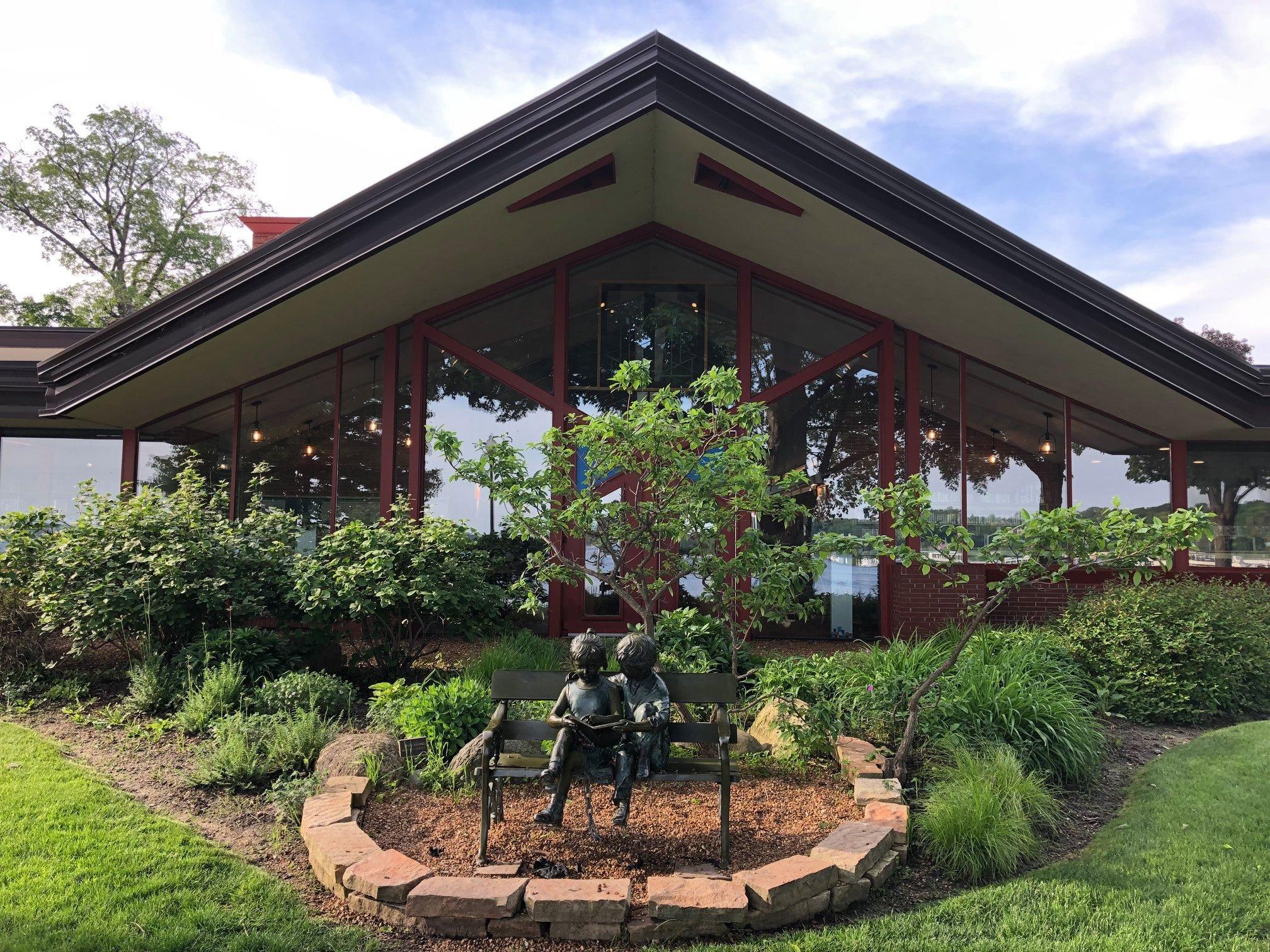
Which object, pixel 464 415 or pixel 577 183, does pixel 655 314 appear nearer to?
pixel 577 183

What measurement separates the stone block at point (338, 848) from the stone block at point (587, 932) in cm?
101

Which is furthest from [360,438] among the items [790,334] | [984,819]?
[984,819]

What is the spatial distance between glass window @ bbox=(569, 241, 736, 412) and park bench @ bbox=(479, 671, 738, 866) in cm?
578

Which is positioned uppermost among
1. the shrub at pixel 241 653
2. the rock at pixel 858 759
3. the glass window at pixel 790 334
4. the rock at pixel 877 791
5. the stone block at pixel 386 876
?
the glass window at pixel 790 334

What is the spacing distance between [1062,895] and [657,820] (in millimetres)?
2009

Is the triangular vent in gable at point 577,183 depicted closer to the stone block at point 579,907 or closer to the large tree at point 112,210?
the stone block at point 579,907

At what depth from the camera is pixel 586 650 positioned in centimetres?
404

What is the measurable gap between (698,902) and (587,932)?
19.0 inches

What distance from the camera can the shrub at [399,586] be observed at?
6.57 metres

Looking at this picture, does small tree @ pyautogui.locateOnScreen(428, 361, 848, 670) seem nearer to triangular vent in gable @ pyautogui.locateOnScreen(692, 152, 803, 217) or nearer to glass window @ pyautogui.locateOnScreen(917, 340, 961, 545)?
triangular vent in gable @ pyautogui.locateOnScreen(692, 152, 803, 217)

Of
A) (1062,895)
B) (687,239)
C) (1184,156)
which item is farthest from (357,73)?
(1184,156)

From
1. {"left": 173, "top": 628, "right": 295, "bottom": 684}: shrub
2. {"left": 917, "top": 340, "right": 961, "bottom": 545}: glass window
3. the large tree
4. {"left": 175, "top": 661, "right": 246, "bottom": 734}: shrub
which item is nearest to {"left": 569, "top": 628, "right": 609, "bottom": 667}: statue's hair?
{"left": 175, "top": 661, "right": 246, "bottom": 734}: shrub

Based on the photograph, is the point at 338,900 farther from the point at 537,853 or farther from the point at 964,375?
the point at 964,375

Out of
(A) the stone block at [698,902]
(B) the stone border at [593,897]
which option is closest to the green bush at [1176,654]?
(B) the stone border at [593,897]
